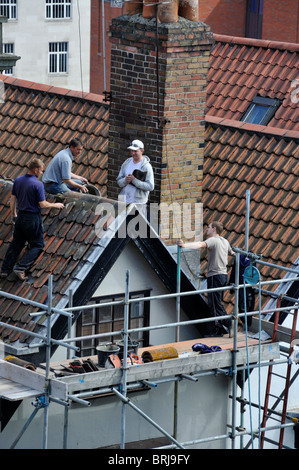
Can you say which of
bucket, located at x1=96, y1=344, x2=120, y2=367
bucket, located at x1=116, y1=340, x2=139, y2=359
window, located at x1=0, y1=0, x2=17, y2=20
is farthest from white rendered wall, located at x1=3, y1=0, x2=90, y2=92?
bucket, located at x1=96, y1=344, x2=120, y2=367

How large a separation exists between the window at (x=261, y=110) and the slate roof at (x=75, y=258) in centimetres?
709

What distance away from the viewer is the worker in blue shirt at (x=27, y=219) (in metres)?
16.6

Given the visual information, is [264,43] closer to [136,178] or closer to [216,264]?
[136,178]

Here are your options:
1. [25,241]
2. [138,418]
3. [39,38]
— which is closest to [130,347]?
[138,418]

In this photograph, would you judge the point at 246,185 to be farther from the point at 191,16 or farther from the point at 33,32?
the point at 33,32

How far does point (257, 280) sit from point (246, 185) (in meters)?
3.20

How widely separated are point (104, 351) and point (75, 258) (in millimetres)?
1456

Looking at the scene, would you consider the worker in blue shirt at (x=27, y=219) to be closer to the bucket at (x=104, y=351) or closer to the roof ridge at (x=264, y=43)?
the bucket at (x=104, y=351)

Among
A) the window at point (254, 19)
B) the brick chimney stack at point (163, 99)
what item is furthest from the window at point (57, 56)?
the brick chimney stack at point (163, 99)

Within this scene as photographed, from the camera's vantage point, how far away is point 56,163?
17.8 meters

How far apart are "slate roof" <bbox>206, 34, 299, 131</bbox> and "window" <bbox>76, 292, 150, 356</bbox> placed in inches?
279

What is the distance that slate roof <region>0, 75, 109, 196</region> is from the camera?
71.4 feet

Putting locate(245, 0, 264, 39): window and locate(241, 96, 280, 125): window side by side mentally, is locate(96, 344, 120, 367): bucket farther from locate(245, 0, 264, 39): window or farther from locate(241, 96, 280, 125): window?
locate(245, 0, 264, 39): window

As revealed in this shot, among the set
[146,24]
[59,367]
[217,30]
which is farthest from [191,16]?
[217,30]
